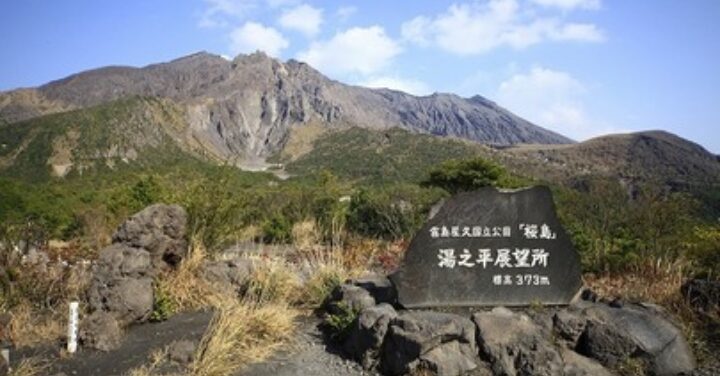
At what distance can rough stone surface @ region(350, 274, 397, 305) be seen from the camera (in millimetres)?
7551

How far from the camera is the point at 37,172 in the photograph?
88.2m

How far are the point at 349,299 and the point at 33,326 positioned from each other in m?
3.41

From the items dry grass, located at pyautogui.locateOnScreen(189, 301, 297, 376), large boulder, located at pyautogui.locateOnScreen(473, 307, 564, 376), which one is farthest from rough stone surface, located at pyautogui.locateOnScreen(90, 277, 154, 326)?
large boulder, located at pyautogui.locateOnScreen(473, 307, 564, 376)

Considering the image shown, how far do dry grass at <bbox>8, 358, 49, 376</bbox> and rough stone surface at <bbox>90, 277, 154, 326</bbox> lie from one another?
1177mm

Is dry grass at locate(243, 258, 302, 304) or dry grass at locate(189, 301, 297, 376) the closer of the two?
dry grass at locate(189, 301, 297, 376)

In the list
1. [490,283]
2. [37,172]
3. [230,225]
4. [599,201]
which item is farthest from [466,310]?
[37,172]

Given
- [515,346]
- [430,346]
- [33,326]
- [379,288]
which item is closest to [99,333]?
[33,326]

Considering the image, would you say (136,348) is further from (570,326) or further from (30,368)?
(570,326)

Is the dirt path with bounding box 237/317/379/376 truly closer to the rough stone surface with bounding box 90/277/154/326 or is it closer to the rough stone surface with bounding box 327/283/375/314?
the rough stone surface with bounding box 327/283/375/314

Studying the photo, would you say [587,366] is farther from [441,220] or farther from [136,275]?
[136,275]

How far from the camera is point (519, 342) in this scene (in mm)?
5969

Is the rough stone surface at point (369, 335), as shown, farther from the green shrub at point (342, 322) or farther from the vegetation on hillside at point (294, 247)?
the vegetation on hillside at point (294, 247)

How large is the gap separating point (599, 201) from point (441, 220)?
8.41 metres

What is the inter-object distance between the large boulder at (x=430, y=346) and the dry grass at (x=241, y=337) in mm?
1264
